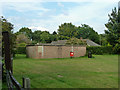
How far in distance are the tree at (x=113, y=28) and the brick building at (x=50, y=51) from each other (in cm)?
1411

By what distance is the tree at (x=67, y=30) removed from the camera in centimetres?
7669

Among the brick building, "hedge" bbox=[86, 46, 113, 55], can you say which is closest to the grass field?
the brick building

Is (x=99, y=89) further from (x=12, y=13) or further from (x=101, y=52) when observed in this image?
(x=101, y=52)

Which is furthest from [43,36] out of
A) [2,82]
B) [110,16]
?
[2,82]

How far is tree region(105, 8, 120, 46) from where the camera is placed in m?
37.4

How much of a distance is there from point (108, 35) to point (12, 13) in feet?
100

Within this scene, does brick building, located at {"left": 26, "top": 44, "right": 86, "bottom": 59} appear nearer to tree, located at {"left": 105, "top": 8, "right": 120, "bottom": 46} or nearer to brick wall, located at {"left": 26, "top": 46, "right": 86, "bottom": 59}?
brick wall, located at {"left": 26, "top": 46, "right": 86, "bottom": 59}

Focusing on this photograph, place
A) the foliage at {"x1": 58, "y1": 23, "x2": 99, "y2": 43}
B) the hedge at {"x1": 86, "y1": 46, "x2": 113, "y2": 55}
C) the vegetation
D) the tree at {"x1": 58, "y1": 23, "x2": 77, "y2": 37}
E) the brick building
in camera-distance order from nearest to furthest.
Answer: the brick building
the hedge at {"x1": 86, "y1": 46, "x2": 113, "y2": 55}
the vegetation
the tree at {"x1": 58, "y1": 23, "x2": 77, "y2": 37}
the foliage at {"x1": 58, "y1": 23, "x2": 99, "y2": 43}

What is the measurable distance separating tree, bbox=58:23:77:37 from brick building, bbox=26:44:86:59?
4808 cm

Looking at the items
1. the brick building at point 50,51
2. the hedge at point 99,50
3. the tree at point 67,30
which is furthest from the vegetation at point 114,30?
the tree at point 67,30

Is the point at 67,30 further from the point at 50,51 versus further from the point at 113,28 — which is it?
the point at 50,51

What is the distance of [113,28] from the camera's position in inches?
1512

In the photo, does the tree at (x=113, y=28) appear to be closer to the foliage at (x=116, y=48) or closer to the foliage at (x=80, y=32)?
the foliage at (x=116, y=48)

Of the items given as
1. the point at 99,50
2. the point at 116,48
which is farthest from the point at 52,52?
the point at 116,48
